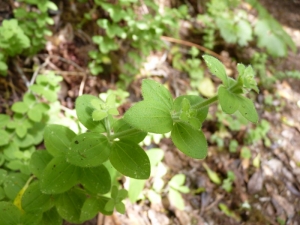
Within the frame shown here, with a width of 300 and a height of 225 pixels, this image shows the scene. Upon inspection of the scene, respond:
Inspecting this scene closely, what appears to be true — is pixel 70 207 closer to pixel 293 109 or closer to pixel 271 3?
pixel 293 109

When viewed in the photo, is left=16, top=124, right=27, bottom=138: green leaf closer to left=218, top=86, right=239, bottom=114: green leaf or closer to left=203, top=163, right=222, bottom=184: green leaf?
left=218, top=86, right=239, bottom=114: green leaf

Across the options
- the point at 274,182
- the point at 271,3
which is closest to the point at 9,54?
the point at 274,182

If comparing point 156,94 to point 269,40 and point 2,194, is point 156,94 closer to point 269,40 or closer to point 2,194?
point 2,194

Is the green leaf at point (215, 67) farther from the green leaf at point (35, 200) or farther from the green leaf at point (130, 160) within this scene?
the green leaf at point (35, 200)

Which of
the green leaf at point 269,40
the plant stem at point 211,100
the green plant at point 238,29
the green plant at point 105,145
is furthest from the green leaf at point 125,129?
the green leaf at point 269,40

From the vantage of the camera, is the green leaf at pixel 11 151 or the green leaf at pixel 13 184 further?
the green leaf at pixel 11 151

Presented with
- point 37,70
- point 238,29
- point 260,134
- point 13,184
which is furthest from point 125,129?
point 238,29
